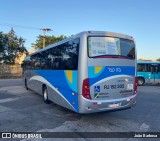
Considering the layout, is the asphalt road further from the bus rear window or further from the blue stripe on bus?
the bus rear window

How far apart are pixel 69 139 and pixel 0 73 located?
1373 inches

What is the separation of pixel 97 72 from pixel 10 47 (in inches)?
1398

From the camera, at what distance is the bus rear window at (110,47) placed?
22.0 feet

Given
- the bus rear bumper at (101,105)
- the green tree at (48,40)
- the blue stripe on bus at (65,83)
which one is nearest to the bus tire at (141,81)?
the blue stripe on bus at (65,83)

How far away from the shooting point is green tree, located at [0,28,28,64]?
125 ft

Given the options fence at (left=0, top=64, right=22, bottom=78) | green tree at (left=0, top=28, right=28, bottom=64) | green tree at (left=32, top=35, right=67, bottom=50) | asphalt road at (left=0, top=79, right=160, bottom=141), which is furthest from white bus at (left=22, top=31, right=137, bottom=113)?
green tree at (left=32, top=35, right=67, bottom=50)

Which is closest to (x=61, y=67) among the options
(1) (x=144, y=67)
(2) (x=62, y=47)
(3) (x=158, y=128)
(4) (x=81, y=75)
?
(2) (x=62, y=47)

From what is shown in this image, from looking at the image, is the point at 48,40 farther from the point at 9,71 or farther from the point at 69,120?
the point at 69,120

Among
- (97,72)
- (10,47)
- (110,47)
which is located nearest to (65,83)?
(97,72)

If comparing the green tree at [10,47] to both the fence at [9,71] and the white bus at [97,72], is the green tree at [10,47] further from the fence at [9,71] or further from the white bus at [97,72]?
the white bus at [97,72]

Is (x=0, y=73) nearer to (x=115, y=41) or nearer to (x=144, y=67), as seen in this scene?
(x=144, y=67)

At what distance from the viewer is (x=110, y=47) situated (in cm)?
705

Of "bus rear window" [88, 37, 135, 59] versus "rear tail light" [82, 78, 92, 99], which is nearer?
"rear tail light" [82, 78, 92, 99]

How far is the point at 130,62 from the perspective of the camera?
766cm
